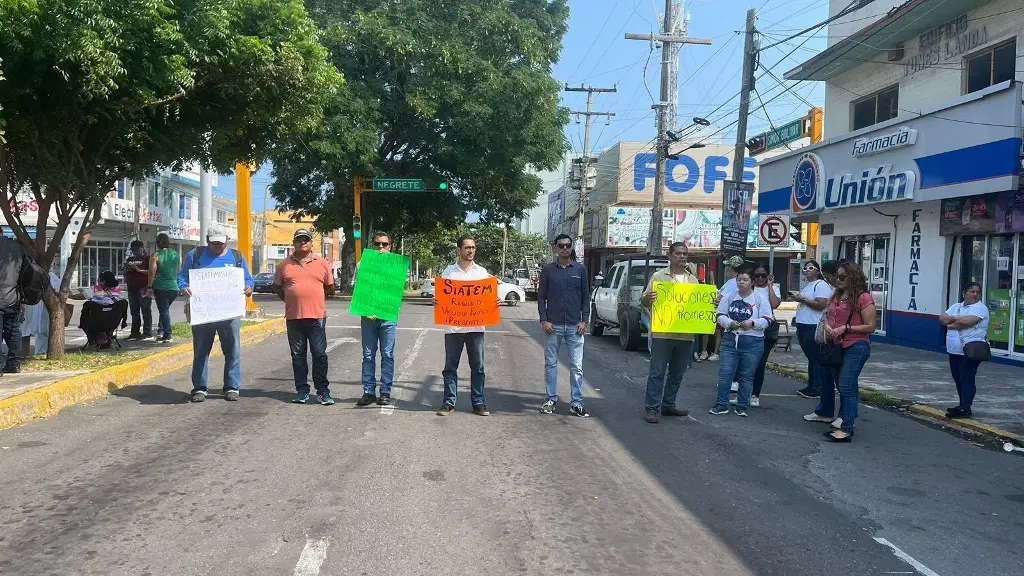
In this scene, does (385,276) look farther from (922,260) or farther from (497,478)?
(922,260)

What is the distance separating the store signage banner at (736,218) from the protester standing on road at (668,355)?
924 cm

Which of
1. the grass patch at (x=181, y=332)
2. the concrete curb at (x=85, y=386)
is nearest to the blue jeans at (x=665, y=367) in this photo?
the concrete curb at (x=85, y=386)

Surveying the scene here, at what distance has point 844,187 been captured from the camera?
696 inches

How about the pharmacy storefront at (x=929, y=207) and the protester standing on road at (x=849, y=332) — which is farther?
the pharmacy storefront at (x=929, y=207)

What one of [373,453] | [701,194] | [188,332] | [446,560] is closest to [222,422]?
[373,453]

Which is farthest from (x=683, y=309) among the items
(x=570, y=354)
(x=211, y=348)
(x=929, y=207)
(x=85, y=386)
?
(x=929, y=207)

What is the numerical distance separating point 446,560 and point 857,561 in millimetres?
2290

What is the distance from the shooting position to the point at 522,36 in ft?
96.1

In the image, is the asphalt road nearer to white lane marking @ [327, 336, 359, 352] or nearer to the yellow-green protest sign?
the yellow-green protest sign

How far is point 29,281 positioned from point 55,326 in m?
1.49

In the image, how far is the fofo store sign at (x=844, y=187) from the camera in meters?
15.8

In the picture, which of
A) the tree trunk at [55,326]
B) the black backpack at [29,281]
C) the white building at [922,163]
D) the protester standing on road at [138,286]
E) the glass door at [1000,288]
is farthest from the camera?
the glass door at [1000,288]

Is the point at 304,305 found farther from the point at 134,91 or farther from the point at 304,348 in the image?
the point at 134,91

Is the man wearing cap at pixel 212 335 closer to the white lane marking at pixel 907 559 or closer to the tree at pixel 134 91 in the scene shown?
the tree at pixel 134 91
